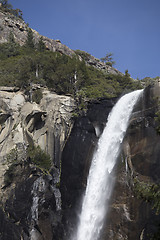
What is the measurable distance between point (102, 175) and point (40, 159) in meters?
7.72

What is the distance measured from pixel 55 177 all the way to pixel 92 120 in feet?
25.2

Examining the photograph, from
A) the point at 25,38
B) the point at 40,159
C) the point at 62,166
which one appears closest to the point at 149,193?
the point at 62,166

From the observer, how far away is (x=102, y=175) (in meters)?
20.9

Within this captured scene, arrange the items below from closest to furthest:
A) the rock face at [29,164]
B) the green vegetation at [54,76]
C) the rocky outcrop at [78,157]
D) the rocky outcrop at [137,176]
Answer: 1. the rocky outcrop at [137,176]
2. the rocky outcrop at [78,157]
3. the rock face at [29,164]
4. the green vegetation at [54,76]

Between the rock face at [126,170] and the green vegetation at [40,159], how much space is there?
179 centimetres

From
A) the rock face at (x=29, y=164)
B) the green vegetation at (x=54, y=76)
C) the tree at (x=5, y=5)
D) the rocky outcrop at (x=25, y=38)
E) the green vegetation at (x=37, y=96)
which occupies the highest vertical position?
the tree at (x=5, y=5)

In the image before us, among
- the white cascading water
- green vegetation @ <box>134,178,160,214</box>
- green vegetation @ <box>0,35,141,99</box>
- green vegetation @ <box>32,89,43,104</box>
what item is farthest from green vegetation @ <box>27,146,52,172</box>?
green vegetation @ <box>134,178,160,214</box>

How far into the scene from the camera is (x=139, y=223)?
15453mm

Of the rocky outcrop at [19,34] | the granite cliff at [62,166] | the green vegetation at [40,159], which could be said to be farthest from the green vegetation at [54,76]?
the rocky outcrop at [19,34]

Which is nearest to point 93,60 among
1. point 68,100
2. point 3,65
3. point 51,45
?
Answer: point 51,45

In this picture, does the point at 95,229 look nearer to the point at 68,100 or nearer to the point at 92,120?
the point at 92,120

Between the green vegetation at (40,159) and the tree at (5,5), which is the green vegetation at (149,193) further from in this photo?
the tree at (5,5)

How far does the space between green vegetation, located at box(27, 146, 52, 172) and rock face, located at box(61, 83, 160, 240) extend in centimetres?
179

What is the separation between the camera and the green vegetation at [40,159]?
24773 millimetres
